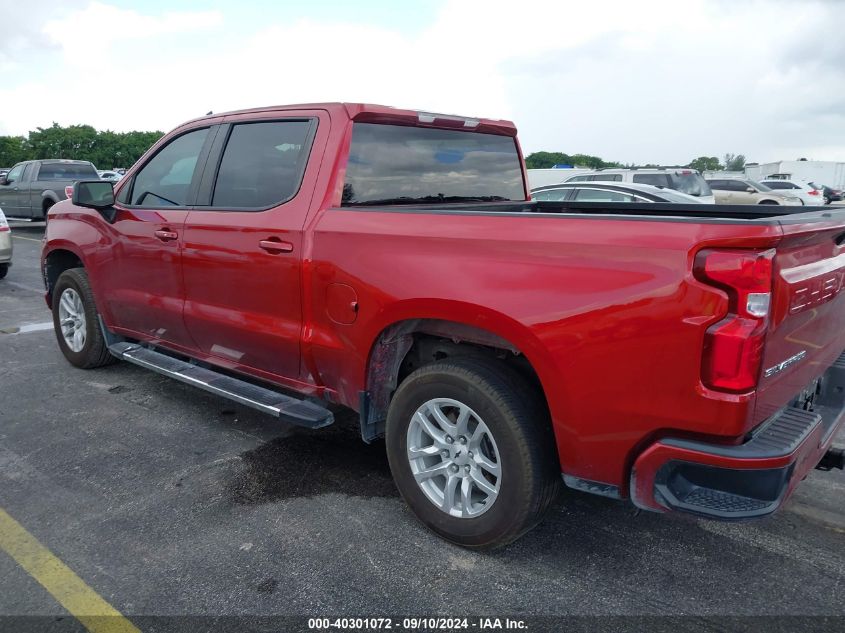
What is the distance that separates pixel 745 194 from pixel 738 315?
26176 millimetres

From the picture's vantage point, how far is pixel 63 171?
17.1 meters

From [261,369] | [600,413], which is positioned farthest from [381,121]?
[600,413]

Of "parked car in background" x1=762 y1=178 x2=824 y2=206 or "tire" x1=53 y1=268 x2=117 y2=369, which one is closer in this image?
"tire" x1=53 y1=268 x2=117 y2=369

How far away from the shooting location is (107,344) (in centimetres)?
518

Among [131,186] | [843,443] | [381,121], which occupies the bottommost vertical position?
[843,443]

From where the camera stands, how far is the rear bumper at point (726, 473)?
2279mm

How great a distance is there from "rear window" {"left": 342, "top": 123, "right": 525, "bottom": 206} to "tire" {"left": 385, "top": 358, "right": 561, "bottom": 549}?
1158mm

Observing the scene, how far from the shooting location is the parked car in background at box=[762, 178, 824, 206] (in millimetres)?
27844

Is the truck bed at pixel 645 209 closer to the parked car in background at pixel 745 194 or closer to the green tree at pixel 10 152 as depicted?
the parked car in background at pixel 745 194

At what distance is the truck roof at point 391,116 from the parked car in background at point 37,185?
1438 cm

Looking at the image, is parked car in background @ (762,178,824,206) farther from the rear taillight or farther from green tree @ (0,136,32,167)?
green tree @ (0,136,32,167)

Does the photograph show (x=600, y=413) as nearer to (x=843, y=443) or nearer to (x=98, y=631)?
(x=98, y=631)

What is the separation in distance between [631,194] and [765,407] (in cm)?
886

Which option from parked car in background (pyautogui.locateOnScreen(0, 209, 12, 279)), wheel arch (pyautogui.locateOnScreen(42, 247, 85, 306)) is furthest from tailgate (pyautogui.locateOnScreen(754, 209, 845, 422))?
parked car in background (pyautogui.locateOnScreen(0, 209, 12, 279))
